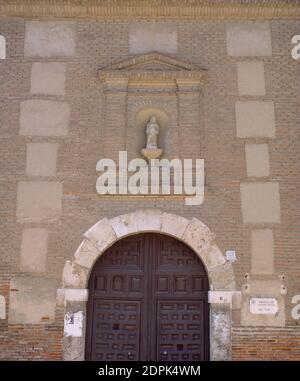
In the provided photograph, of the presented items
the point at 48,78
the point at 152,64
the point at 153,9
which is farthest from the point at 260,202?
the point at 48,78

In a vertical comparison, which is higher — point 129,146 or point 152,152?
point 129,146

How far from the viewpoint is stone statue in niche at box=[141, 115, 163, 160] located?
8.53 m

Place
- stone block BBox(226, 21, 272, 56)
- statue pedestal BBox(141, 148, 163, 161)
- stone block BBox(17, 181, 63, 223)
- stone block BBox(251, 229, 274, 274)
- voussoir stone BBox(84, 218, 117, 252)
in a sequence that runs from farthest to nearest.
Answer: stone block BBox(226, 21, 272, 56) < statue pedestal BBox(141, 148, 163, 161) < stone block BBox(17, 181, 63, 223) < voussoir stone BBox(84, 218, 117, 252) < stone block BBox(251, 229, 274, 274)

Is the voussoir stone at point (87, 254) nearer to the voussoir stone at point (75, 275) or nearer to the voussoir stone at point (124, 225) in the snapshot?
the voussoir stone at point (75, 275)

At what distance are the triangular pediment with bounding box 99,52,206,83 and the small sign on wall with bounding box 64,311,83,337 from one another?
3469 millimetres

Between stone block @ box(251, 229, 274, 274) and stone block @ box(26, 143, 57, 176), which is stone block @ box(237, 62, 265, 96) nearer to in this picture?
stone block @ box(251, 229, 274, 274)

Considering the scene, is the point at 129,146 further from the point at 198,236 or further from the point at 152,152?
the point at 198,236

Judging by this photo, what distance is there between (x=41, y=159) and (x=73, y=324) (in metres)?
2.39

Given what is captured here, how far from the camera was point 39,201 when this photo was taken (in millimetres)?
8461

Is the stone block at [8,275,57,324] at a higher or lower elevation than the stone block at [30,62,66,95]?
lower

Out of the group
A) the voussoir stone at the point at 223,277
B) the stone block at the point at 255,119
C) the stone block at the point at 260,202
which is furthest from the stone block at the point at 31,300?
the stone block at the point at 255,119

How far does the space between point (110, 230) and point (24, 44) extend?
318 cm

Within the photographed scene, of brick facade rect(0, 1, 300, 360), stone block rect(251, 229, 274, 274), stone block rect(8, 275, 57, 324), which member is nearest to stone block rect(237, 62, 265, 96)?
brick facade rect(0, 1, 300, 360)

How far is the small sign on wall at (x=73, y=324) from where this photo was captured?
8070mm
